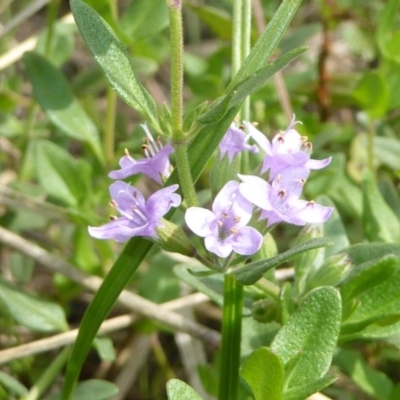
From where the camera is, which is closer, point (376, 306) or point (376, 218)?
point (376, 306)

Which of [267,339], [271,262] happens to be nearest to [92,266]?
[267,339]

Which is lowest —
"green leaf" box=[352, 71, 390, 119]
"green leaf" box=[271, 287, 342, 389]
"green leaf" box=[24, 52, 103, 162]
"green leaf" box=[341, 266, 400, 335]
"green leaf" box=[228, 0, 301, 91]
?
"green leaf" box=[271, 287, 342, 389]

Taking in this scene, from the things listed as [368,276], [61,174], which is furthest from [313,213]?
[61,174]

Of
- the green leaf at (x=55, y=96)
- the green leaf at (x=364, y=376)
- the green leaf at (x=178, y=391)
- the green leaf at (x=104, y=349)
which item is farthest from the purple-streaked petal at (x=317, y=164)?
the green leaf at (x=55, y=96)

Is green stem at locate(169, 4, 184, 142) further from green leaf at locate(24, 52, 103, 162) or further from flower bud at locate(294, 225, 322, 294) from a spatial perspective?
green leaf at locate(24, 52, 103, 162)

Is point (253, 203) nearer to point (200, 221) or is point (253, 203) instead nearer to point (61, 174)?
point (200, 221)

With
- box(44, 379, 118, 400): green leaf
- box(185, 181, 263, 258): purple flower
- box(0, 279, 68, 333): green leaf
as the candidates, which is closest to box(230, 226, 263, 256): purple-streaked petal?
box(185, 181, 263, 258): purple flower
